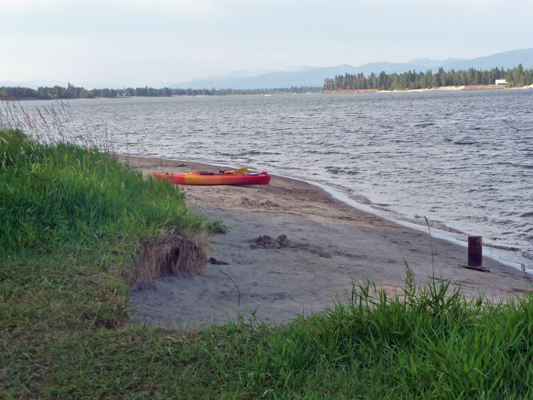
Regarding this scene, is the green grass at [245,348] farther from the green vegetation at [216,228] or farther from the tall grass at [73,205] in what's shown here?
the green vegetation at [216,228]

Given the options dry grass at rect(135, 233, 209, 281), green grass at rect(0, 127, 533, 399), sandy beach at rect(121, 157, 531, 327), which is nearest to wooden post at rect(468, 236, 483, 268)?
sandy beach at rect(121, 157, 531, 327)

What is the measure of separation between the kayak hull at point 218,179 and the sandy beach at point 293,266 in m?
1.60

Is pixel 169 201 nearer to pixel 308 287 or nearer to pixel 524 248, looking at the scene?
pixel 308 287

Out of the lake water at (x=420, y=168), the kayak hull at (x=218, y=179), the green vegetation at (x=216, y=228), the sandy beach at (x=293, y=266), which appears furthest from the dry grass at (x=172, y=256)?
the kayak hull at (x=218, y=179)

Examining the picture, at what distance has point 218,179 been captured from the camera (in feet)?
46.4

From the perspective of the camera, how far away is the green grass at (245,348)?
2.62 m

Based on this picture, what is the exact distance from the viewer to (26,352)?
118 inches

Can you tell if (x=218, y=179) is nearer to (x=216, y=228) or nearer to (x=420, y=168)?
(x=216, y=228)

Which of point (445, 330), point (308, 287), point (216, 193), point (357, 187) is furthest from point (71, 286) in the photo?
point (357, 187)

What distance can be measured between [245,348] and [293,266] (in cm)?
330

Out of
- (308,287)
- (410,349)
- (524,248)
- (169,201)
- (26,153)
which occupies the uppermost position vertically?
(26,153)

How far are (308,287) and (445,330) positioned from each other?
2.51 metres

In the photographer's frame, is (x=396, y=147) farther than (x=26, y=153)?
Yes

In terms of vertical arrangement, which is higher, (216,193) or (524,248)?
(216,193)
